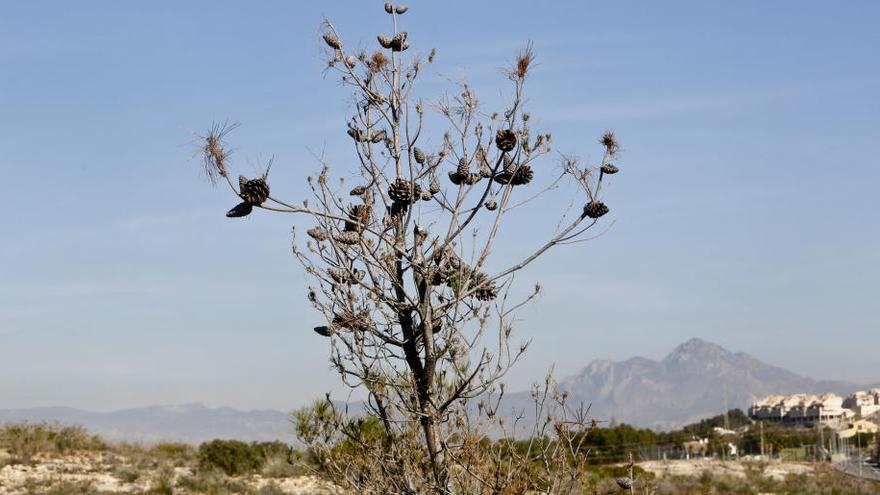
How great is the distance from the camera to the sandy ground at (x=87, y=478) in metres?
21.3

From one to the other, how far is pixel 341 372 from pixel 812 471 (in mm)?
28093

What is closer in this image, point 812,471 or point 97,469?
point 97,469

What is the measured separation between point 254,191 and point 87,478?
61.7 feet

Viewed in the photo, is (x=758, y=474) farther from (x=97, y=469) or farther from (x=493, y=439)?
(x=493, y=439)

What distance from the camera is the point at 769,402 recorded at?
360ft

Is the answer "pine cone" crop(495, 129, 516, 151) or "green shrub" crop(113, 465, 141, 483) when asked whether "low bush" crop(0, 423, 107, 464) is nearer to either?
"green shrub" crop(113, 465, 141, 483)

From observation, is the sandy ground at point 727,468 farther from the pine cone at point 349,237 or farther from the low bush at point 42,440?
the pine cone at point 349,237

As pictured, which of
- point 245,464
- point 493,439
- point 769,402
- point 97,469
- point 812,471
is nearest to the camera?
A: point 493,439

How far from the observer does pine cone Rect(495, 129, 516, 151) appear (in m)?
5.96

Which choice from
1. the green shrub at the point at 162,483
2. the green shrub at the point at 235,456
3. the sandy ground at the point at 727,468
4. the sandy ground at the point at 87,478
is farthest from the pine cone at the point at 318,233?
the sandy ground at the point at 727,468

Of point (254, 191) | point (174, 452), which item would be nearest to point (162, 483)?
point (174, 452)

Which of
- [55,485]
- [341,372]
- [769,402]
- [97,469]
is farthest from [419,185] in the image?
[769,402]

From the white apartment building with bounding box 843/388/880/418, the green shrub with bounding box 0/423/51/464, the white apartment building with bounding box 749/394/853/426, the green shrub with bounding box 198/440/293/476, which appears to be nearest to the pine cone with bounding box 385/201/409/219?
the green shrub with bounding box 198/440/293/476

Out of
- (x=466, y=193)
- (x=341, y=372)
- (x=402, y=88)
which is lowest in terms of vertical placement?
(x=341, y=372)
